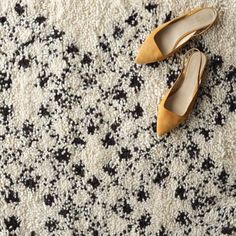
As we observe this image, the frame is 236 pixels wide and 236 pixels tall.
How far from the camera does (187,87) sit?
128cm

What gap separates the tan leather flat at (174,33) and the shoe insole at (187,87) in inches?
2.2

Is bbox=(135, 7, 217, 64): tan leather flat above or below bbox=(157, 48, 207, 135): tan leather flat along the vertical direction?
above

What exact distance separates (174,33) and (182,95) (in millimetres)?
168

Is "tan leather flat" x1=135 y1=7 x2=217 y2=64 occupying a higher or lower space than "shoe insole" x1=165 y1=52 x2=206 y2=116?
higher

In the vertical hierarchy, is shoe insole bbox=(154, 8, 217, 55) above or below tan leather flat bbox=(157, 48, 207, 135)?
above

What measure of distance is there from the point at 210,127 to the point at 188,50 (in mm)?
216

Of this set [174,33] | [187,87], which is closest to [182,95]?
[187,87]

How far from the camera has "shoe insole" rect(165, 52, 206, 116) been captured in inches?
50.0

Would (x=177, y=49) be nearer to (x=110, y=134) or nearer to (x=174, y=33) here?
(x=174, y=33)

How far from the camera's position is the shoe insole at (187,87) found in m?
1.27

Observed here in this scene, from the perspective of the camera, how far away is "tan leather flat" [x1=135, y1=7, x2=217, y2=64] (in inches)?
49.8

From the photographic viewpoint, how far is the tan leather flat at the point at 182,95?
1.26 metres

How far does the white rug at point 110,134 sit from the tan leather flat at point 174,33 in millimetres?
27

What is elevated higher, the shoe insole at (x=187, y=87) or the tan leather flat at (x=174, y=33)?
the tan leather flat at (x=174, y=33)
